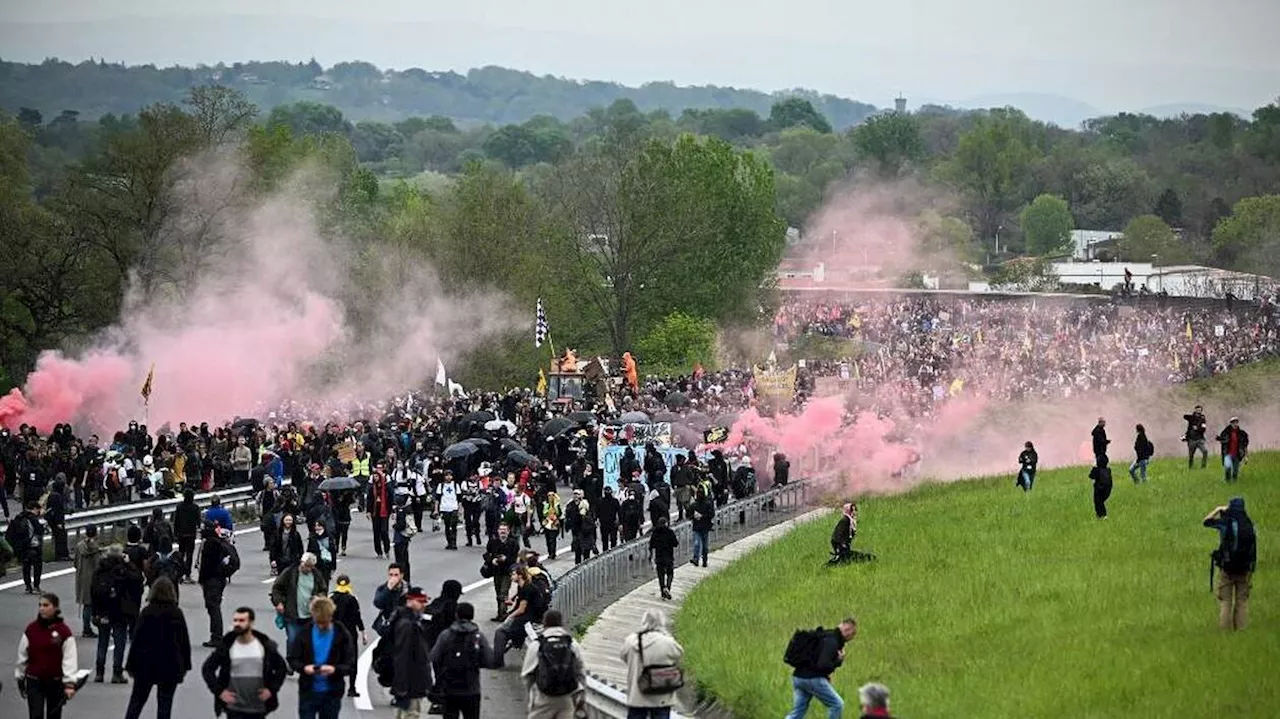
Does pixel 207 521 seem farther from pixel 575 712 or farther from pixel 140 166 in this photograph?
pixel 140 166

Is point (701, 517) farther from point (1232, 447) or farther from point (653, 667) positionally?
point (653, 667)

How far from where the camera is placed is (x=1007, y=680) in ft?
83.9

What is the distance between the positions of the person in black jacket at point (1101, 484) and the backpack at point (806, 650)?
1838 centimetres

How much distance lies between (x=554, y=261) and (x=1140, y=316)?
86.9ft

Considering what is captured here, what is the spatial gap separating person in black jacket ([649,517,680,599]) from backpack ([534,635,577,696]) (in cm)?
1397

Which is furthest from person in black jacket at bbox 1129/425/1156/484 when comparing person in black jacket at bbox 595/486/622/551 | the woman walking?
the woman walking

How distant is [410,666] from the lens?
2142cm

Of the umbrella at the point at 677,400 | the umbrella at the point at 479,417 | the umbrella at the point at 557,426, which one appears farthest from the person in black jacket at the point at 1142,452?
the umbrella at the point at 677,400

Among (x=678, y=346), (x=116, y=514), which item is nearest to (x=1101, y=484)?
(x=116, y=514)

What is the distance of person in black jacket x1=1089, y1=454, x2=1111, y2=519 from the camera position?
3856 cm

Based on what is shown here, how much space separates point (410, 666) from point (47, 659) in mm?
3244

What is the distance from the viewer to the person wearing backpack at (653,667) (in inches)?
809

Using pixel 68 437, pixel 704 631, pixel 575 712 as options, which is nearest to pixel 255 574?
pixel 704 631

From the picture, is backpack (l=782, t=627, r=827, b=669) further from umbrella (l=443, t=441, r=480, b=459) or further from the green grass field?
umbrella (l=443, t=441, r=480, b=459)
